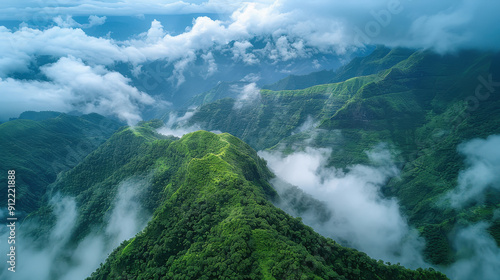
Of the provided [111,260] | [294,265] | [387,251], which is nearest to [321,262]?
[294,265]

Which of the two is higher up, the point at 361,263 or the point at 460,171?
the point at 460,171

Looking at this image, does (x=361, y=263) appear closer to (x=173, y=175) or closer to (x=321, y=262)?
(x=321, y=262)

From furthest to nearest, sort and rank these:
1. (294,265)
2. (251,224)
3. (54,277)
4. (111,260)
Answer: (54,277), (111,260), (251,224), (294,265)

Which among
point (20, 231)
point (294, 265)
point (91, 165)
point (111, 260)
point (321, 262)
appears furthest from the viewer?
point (91, 165)

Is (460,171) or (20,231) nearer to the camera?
(20,231)

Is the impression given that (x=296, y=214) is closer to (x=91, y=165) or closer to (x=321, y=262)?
(x=321, y=262)

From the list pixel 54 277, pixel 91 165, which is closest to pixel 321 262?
pixel 54 277

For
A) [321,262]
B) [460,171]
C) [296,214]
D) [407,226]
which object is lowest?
[321,262]
